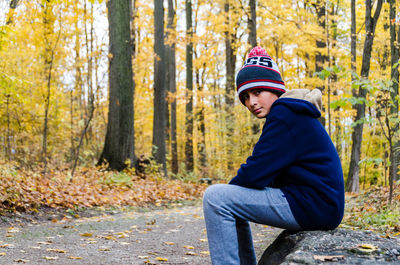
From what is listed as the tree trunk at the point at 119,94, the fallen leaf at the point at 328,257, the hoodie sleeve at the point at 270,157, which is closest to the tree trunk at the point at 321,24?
the tree trunk at the point at 119,94

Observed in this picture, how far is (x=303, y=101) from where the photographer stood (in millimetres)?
2535

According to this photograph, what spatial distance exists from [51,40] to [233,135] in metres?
9.26

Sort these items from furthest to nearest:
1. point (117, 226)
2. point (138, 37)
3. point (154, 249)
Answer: point (138, 37)
point (117, 226)
point (154, 249)

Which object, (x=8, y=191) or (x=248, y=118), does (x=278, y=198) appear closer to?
(x=8, y=191)

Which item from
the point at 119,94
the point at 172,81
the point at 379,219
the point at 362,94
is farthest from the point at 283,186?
the point at 172,81

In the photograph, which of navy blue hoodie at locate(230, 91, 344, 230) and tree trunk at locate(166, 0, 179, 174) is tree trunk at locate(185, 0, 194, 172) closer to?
tree trunk at locate(166, 0, 179, 174)

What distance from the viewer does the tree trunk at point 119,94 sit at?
11359mm

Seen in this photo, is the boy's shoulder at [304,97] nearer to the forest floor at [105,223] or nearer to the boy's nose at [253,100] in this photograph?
the boy's nose at [253,100]

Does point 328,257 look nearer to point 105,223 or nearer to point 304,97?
point 304,97

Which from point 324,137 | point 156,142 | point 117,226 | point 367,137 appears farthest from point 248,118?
point 324,137

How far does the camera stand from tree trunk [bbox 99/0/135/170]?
37.3ft

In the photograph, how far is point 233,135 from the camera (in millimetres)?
17328

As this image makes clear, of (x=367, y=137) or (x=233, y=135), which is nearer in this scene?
(x=233, y=135)

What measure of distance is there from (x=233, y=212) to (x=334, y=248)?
65 cm
